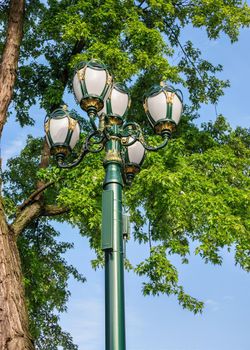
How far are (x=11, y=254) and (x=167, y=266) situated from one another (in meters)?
3.24

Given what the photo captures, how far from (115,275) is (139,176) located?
6.33 meters

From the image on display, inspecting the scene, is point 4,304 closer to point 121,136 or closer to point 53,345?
point 121,136

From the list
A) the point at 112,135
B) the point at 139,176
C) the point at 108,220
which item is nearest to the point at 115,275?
the point at 108,220

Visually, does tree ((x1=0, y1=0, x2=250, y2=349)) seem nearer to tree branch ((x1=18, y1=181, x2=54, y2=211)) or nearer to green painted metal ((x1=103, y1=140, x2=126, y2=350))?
tree branch ((x1=18, y1=181, x2=54, y2=211))

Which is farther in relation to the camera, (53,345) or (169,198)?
(53,345)

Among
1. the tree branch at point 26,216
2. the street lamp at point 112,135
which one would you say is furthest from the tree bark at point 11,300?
the street lamp at point 112,135

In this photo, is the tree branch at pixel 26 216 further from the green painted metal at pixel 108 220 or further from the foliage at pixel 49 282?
the green painted metal at pixel 108 220

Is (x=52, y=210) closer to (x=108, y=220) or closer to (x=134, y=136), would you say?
(x=134, y=136)

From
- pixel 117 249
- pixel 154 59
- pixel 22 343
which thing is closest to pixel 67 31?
pixel 154 59

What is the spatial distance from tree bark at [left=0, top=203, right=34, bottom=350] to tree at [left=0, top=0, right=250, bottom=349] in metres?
0.02

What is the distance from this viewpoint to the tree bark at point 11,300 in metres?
7.07

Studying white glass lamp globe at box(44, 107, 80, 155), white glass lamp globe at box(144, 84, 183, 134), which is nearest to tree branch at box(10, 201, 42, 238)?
white glass lamp globe at box(44, 107, 80, 155)

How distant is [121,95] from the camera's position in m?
5.67

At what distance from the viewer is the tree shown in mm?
10281
